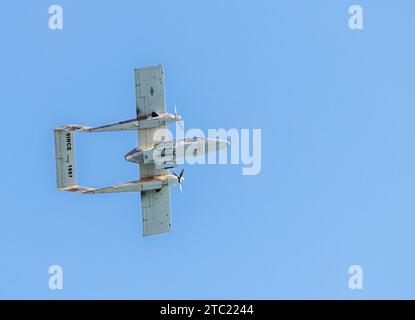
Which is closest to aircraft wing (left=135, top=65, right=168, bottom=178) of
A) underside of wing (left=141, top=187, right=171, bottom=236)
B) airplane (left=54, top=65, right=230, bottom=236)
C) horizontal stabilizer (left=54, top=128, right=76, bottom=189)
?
airplane (left=54, top=65, right=230, bottom=236)

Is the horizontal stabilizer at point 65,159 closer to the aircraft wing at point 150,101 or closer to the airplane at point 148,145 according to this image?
the airplane at point 148,145

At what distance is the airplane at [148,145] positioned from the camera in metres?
66.1

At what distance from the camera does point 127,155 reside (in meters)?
66.1

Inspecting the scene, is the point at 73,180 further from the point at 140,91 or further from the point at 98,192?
the point at 140,91

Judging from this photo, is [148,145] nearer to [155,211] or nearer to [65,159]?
[155,211]

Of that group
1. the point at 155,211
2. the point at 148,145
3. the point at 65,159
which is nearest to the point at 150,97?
the point at 148,145

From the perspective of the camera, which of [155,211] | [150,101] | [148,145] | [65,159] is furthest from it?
[155,211]

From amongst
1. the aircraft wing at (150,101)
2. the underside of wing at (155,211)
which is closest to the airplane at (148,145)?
the aircraft wing at (150,101)

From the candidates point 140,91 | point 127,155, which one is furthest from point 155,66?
point 127,155

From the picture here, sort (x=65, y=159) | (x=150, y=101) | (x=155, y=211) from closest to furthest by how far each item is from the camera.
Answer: (x=150, y=101) → (x=65, y=159) → (x=155, y=211)

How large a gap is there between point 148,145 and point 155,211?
5207 millimetres

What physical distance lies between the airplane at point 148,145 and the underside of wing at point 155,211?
531 millimetres

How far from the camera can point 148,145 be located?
66500 millimetres

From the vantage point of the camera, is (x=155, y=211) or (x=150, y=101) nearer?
(x=150, y=101)
